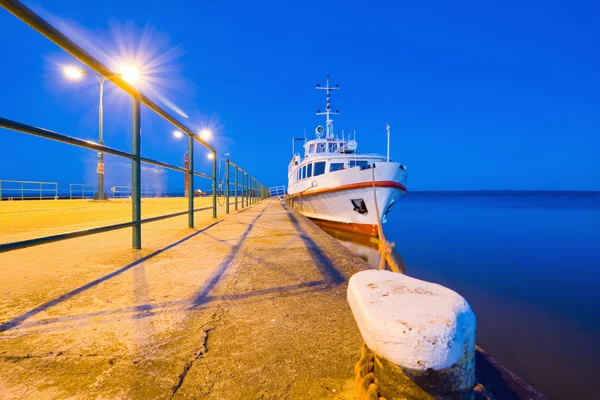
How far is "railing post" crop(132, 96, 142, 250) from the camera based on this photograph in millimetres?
2416

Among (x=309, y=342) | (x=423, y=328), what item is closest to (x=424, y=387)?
(x=423, y=328)

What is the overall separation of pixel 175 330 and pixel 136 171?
1770mm

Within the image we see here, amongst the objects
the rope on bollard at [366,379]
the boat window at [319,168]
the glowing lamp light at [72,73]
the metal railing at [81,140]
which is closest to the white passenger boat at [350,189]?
the boat window at [319,168]

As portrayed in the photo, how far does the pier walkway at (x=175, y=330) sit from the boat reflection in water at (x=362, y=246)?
527cm

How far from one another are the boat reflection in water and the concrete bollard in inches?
241

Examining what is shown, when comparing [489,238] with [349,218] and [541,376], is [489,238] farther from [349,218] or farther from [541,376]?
[541,376]

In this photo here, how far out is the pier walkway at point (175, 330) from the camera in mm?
818

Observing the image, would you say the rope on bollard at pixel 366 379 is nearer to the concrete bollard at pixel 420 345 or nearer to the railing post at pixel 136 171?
the concrete bollard at pixel 420 345

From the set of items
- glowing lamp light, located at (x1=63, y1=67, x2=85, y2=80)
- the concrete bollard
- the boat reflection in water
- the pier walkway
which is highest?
glowing lamp light, located at (x1=63, y1=67, x2=85, y2=80)

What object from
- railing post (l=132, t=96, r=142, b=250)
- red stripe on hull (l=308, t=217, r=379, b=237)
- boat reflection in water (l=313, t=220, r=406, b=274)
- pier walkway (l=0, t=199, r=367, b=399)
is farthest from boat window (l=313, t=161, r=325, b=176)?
pier walkway (l=0, t=199, r=367, b=399)

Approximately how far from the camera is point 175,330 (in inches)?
43.4

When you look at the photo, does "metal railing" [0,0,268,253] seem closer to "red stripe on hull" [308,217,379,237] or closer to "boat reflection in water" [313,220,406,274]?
"boat reflection in water" [313,220,406,274]

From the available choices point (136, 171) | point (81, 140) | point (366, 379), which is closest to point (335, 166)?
point (136, 171)

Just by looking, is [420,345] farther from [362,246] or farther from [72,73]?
[72,73]
